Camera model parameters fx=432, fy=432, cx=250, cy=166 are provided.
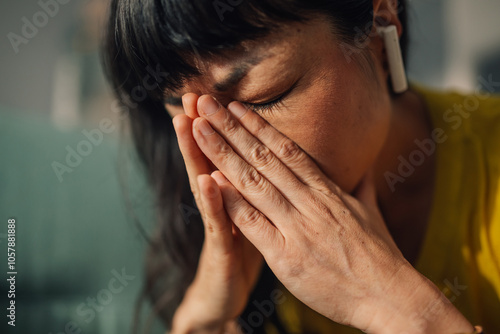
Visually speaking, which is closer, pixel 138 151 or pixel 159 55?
pixel 159 55

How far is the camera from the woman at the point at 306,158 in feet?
1.84

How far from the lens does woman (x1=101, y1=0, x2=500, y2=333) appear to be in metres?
0.56

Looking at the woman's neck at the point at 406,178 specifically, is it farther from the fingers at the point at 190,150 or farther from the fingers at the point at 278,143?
the fingers at the point at 190,150

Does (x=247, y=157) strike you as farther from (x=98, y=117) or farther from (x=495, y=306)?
(x=98, y=117)

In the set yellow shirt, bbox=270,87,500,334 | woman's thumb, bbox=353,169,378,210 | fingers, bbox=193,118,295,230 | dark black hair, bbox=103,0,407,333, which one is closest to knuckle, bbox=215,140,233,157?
fingers, bbox=193,118,295,230

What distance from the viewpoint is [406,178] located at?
0.88 m

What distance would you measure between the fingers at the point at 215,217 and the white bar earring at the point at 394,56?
14.2 inches

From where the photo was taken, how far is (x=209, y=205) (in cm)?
63

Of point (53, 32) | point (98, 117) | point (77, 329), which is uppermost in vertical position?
point (53, 32)

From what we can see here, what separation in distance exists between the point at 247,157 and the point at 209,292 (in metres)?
0.33

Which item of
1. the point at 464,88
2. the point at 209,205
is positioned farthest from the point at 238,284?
the point at 464,88

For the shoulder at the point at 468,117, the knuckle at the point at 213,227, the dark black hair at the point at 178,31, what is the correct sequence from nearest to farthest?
the dark black hair at the point at 178,31 < the knuckle at the point at 213,227 < the shoulder at the point at 468,117

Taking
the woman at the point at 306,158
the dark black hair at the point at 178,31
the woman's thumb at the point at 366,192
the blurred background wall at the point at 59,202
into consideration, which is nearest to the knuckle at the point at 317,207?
the woman at the point at 306,158

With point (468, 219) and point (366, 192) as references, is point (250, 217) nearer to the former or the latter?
point (366, 192)
